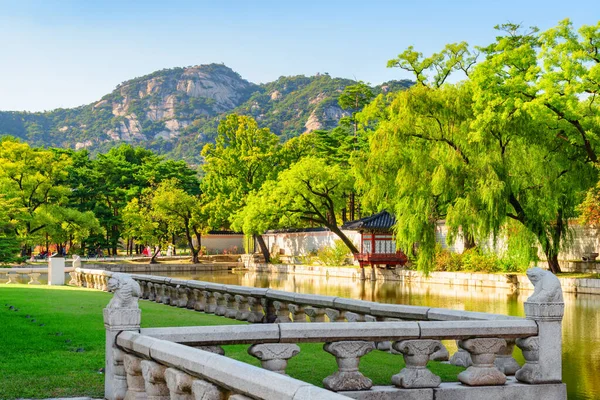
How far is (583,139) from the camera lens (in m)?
24.6

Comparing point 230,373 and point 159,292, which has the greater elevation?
point 230,373

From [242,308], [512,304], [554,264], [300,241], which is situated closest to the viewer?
[242,308]

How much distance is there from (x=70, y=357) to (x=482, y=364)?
4512mm

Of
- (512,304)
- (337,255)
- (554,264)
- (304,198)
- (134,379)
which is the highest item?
(304,198)

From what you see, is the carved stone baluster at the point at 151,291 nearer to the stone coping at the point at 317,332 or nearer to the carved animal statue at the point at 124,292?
the carved animal statue at the point at 124,292

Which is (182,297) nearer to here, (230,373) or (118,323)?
(118,323)

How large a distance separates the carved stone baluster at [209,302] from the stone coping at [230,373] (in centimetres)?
803

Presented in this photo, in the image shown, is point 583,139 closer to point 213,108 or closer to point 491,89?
point 491,89

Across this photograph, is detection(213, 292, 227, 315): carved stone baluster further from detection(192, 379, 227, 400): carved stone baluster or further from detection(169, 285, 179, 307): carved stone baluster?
detection(192, 379, 227, 400): carved stone baluster

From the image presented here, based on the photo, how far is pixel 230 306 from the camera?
13055 millimetres

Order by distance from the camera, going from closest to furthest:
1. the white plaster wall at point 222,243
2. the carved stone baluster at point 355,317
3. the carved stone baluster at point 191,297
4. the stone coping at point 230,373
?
the stone coping at point 230,373
the carved stone baluster at point 355,317
the carved stone baluster at point 191,297
the white plaster wall at point 222,243

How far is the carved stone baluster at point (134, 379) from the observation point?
5770mm

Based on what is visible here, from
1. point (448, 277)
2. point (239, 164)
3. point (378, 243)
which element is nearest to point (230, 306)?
point (448, 277)

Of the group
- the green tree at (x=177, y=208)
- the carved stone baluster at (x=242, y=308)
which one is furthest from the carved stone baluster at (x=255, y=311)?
the green tree at (x=177, y=208)
